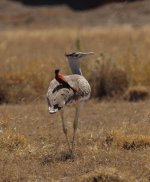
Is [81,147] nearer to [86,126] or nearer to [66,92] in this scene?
[66,92]

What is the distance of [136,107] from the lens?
1269 centimetres

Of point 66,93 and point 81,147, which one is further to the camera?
point 81,147

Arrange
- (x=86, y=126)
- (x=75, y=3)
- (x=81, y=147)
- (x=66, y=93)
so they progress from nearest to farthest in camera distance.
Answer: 1. (x=66, y=93)
2. (x=81, y=147)
3. (x=86, y=126)
4. (x=75, y=3)

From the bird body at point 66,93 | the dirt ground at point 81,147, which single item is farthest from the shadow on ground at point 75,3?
the bird body at point 66,93

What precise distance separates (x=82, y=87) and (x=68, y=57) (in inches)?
23.8

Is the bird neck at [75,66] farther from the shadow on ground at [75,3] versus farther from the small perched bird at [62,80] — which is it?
the shadow on ground at [75,3]

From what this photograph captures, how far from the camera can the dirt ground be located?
792 centimetres

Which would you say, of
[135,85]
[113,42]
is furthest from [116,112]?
[113,42]

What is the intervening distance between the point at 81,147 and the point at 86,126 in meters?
1.73

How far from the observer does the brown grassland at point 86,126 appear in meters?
8.09

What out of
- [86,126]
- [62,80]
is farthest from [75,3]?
[62,80]

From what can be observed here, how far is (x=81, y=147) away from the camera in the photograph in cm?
937

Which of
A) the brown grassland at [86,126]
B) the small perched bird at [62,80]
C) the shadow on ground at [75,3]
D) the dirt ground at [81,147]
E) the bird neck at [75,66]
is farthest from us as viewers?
the shadow on ground at [75,3]

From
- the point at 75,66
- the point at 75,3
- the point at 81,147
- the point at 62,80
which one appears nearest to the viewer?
the point at 62,80
